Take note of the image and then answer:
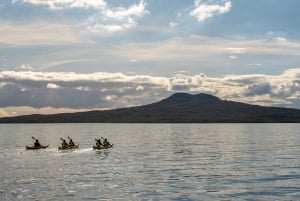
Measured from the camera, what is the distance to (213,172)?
58.7m

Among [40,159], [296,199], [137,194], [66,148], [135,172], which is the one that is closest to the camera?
[296,199]

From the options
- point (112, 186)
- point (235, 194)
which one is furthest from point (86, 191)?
point (235, 194)

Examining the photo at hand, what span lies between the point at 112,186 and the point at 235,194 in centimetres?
1224

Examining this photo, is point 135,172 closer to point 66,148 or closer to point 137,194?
point 137,194

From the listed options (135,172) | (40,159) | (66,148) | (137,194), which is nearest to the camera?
(137,194)

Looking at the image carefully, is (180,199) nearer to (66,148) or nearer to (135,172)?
(135,172)

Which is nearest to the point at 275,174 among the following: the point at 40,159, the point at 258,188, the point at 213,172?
the point at 213,172

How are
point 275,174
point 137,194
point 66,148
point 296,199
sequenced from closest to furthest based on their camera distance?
point 296,199, point 137,194, point 275,174, point 66,148

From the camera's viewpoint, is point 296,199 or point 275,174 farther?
point 275,174

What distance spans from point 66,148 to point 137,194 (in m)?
58.4

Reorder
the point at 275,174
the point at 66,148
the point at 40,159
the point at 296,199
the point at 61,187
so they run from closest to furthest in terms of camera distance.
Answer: the point at 296,199, the point at 61,187, the point at 275,174, the point at 40,159, the point at 66,148

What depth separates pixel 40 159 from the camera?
3103 inches

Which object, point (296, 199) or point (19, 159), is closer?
point (296, 199)

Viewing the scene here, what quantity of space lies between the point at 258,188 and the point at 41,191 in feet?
66.3
